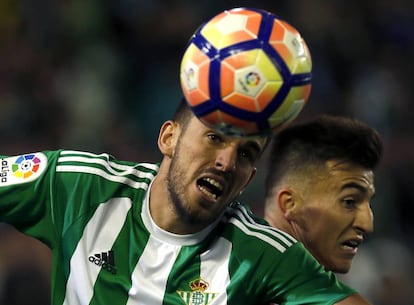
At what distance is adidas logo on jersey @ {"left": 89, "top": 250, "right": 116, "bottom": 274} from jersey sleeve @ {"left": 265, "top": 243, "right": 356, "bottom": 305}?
2.16 feet

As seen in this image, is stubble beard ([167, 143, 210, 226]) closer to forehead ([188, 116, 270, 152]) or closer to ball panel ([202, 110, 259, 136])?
forehead ([188, 116, 270, 152])

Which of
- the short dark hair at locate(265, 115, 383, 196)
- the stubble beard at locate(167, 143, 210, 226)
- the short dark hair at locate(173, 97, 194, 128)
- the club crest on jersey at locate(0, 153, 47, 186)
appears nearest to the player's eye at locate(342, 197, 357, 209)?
the short dark hair at locate(265, 115, 383, 196)

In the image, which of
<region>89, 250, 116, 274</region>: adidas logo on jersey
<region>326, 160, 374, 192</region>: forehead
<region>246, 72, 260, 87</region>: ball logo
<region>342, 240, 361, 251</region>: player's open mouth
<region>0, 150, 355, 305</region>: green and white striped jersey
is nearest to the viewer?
<region>246, 72, 260, 87</region>: ball logo

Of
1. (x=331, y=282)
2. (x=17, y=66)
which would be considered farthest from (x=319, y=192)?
(x=17, y=66)

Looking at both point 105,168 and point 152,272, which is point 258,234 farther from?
point 105,168

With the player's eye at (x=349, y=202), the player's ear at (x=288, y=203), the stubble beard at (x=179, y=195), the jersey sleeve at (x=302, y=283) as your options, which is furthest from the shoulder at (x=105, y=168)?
the player's eye at (x=349, y=202)

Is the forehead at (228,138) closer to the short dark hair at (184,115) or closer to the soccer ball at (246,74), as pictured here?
the short dark hair at (184,115)

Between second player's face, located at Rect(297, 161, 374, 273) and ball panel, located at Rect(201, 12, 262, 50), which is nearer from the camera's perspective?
ball panel, located at Rect(201, 12, 262, 50)

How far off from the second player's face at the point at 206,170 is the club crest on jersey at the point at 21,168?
0.56 meters

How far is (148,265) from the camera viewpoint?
4.33 metres

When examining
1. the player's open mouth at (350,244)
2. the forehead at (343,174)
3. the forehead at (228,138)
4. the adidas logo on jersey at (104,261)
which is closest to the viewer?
the forehead at (228,138)

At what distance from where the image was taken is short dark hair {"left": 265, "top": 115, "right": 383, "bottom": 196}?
4.69 meters

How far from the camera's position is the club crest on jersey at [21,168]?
14.0 feet

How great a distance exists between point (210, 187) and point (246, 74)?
0.69 m
